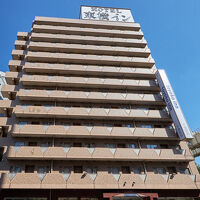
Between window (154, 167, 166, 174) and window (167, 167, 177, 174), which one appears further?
window (167, 167, 177, 174)

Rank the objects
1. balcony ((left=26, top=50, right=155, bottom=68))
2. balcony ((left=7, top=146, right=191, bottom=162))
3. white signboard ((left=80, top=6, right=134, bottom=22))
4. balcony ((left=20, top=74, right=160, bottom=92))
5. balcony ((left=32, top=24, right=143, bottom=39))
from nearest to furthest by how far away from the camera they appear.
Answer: balcony ((left=7, top=146, right=191, bottom=162)) → balcony ((left=20, top=74, right=160, bottom=92)) → balcony ((left=26, top=50, right=155, bottom=68)) → balcony ((left=32, top=24, right=143, bottom=39)) → white signboard ((left=80, top=6, right=134, bottom=22))

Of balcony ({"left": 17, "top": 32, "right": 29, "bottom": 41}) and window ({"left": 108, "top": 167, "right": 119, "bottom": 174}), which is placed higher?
balcony ({"left": 17, "top": 32, "right": 29, "bottom": 41})

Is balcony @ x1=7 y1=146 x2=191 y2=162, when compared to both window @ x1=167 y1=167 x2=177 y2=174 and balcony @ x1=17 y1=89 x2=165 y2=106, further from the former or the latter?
balcony @ x1=17 y1=89 x2=165 y2=106

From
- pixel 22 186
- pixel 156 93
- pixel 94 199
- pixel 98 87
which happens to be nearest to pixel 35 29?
pixel 98 87

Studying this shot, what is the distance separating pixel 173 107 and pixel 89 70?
500 inches

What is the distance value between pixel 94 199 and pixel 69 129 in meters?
7.69

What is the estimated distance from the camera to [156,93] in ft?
94.7

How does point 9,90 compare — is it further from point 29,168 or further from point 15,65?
point 29,168

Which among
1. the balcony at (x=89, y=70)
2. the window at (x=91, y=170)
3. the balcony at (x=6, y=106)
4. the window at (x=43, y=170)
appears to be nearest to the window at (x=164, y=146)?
the window at (x=91, y=170)

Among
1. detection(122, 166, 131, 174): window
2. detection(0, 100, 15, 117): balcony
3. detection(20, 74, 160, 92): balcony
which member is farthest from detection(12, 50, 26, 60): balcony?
detection(122, 166, 131, 174): window

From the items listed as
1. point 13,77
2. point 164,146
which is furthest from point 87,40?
point 164,146

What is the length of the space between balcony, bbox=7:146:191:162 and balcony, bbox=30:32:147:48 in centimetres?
1955

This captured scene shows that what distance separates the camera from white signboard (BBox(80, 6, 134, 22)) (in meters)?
40.3

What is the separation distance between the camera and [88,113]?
934 inches
